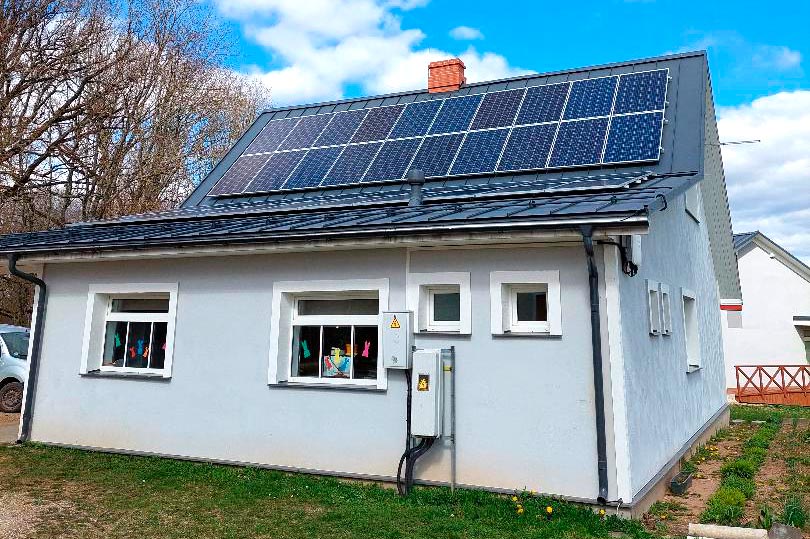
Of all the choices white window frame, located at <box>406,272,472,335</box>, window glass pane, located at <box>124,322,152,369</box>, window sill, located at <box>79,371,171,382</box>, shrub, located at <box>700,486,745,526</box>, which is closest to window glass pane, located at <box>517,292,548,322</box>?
white window frame, located at <box>406,272,472,335</box>

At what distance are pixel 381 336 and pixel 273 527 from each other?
2357 mm

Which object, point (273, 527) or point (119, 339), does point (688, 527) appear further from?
point (119, 339)

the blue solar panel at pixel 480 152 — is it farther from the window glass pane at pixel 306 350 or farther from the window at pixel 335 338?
the window glass pane at pixel 306 350

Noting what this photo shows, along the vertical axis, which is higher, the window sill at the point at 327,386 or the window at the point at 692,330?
the window at the point at 692,330

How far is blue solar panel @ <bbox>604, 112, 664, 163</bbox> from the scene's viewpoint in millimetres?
8680

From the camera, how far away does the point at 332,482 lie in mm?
6848

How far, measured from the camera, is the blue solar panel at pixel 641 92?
983 centimetres

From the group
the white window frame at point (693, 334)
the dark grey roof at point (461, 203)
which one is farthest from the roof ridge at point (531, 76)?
the white window frame at point (693, 334)

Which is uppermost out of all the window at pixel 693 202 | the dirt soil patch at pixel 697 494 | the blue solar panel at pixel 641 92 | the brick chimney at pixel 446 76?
the brick chimney at pixel 446 76

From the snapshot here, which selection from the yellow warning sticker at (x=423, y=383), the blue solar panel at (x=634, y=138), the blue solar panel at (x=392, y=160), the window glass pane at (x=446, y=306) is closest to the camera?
the yellow warning sticker at (x=423, y=383)

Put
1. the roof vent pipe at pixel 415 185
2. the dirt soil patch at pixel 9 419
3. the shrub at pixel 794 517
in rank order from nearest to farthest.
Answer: the shrub at pixel 794 517 → the roof vent pipe at pixel 415 185 → the dirt soil patch at pixel 9 419

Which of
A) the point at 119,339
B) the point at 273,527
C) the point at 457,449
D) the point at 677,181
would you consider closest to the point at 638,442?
the point at 457,449

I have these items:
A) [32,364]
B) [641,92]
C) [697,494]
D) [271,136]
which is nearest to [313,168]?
[271,136]

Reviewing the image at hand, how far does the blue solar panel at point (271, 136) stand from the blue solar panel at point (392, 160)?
3.02 meters
